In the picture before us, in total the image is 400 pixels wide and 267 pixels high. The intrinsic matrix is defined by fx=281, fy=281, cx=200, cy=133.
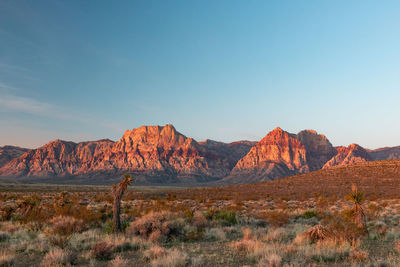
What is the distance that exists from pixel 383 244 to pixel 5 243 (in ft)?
49.7

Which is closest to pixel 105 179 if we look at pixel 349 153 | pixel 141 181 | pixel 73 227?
pixel 141 181

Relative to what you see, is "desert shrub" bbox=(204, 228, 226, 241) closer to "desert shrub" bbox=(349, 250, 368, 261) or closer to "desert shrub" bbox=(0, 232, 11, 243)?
"desert shrub" bbox=(349, 250, 368, 261)

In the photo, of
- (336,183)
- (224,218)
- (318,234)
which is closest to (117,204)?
(224,218)

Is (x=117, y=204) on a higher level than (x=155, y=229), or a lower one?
higher

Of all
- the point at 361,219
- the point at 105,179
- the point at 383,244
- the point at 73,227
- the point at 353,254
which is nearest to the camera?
the point at 353,254

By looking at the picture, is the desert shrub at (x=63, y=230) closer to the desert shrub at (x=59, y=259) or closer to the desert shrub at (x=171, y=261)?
the desert shrub at (x=59, y=259)

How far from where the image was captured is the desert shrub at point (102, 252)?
29.5 feet

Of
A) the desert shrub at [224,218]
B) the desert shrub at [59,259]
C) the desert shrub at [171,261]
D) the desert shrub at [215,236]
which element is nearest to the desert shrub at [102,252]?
the desert shrub at [59,259]

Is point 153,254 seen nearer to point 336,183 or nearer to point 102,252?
point 102,252

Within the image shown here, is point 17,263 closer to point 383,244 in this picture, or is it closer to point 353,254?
point 353,254

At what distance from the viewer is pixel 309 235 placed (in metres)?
10.9

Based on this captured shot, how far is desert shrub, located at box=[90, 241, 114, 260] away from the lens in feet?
29.5

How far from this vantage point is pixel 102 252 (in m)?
9.05

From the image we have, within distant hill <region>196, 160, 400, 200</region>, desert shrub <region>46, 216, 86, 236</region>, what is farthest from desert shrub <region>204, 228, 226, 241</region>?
distant hill <region>196, 160, 400, 200</region>
